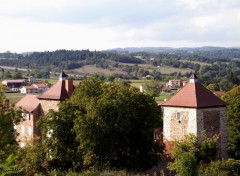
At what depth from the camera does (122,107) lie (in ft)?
106

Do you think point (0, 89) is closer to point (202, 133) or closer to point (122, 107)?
point (122, 107)

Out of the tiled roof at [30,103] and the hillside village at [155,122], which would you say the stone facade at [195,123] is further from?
the tiled roof at [30,103]

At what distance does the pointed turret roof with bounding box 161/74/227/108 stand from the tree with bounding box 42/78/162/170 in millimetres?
4678

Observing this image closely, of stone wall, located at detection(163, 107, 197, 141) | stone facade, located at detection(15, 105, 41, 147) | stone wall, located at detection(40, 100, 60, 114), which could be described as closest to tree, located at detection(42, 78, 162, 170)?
stone wall, located at detection(163, 107, 197, 141)

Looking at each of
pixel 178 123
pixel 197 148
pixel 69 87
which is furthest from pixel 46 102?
Answer: pixel 197 148

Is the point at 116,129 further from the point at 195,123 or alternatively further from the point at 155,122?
the point at 195,123

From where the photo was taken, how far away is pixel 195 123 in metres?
37.3

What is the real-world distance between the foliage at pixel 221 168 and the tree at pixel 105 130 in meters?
3.81

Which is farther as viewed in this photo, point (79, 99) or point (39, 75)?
point (39, 75)

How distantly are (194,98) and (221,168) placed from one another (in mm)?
6962

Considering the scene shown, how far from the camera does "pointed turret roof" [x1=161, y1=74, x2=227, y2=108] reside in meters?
37.7

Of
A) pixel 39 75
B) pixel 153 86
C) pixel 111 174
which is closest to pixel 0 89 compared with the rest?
pixel 111 174

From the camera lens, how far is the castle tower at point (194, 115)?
123ft

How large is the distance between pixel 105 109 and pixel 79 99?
10.0ft
